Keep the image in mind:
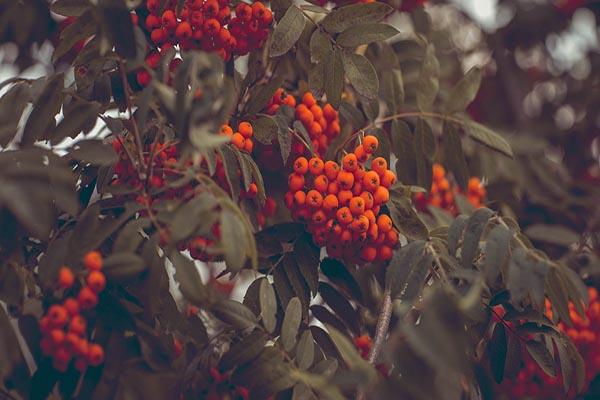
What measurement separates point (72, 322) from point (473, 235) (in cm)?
96

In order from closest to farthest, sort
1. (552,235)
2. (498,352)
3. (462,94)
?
(498,352) → (462,94) → (552,235)

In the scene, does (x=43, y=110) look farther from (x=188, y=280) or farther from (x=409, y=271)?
(x=409, y=271)

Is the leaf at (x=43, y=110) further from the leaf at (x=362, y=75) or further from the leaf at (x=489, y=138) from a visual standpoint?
the leaf at (x=489, y=138)

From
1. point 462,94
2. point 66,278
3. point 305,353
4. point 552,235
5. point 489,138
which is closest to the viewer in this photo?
point 66,278

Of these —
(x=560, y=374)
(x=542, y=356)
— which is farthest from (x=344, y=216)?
(x=560, y=374)

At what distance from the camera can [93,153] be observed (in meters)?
1.53

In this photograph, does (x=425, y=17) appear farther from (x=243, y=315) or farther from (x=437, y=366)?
(x=437, y=366)

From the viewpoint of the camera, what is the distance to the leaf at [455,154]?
7.25 feet

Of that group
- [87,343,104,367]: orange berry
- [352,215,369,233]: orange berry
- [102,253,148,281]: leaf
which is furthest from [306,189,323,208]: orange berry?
[87,343,104,367]: orange berry

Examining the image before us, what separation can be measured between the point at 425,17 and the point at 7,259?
2.14 m

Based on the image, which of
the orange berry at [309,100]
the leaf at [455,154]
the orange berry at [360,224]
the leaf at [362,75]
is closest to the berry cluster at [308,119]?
the orange berry at [309,100]

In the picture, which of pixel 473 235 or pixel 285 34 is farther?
pixel 285 34

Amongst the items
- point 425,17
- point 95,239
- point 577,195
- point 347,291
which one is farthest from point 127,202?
point 577,195

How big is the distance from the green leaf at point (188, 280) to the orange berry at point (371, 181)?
57 centimetres
